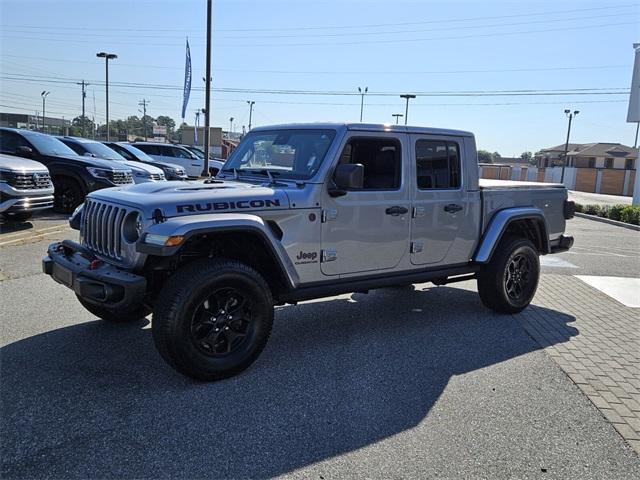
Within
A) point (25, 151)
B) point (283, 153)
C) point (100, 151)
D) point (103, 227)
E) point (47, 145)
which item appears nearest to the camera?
point (103, 227)

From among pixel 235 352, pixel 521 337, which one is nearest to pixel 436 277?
pixel 521 337

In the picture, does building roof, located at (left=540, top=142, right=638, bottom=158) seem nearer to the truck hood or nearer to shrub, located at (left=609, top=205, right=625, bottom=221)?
shrub, located at (left=609, top=205, right=625, bottom=221)

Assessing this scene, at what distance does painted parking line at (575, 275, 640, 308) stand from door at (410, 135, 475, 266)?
297 centimetres

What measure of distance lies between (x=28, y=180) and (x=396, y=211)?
7.42 metres

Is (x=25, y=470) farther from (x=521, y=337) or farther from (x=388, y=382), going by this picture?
(x=521, y=337)

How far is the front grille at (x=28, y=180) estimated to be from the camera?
29.8 ft

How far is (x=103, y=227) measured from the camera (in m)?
4.11

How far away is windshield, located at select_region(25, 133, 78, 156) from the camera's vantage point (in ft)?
38.1

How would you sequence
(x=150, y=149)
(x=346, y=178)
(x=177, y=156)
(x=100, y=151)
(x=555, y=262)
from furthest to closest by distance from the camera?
(x=177, y=156) < (x=150, y=149) < (x=100, y=151) < (x=555, y=262) < (x=346, y=178)

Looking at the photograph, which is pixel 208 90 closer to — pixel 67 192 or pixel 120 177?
pixel 120 177

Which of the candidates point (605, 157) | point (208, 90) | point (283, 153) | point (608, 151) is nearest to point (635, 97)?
point (208, 90)

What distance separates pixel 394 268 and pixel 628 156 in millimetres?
76940

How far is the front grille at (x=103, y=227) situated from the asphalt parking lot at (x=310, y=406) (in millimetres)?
870

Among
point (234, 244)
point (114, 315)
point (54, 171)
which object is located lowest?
point (114, 315)
